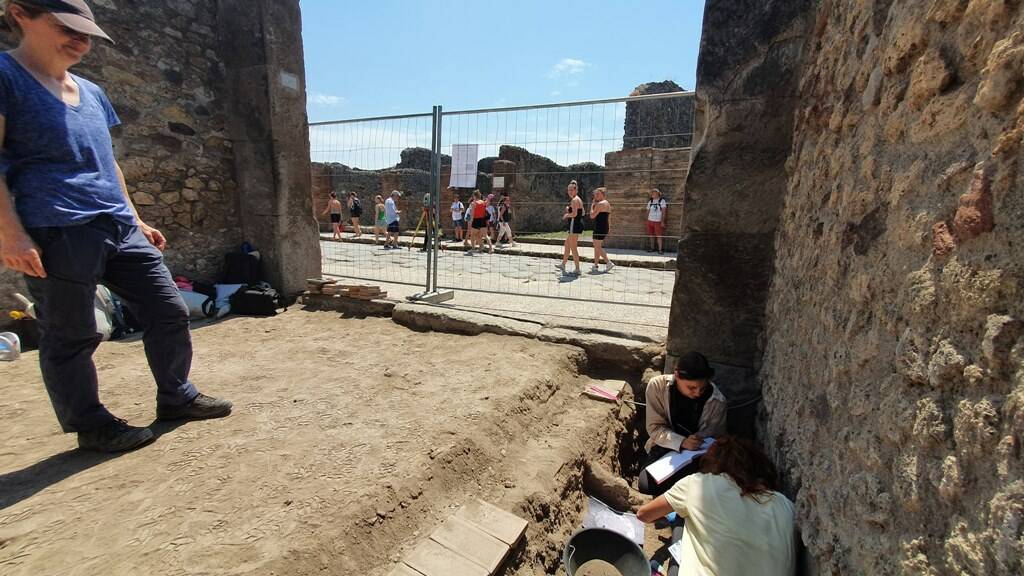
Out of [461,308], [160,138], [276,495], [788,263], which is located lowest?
[276,495]

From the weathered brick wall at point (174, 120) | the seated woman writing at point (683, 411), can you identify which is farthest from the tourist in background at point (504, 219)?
the seated woman writing at point (683, 411)

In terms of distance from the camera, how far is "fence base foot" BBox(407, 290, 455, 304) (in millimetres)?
5098

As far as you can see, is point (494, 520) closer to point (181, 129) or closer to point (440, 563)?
point (440, 563)

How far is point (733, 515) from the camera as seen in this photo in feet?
6.81

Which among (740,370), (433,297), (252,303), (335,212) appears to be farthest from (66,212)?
(335,212)

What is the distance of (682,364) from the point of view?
2.97 metres

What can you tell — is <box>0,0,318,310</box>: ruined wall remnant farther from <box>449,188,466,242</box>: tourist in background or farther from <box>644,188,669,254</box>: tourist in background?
<box>644,188,669,254</box>: tourist in background

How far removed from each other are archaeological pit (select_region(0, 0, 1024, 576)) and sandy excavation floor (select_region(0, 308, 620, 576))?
14 mm

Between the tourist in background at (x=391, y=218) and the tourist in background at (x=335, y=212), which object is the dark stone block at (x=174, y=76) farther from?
the tourist in background at (x=335, y=212)

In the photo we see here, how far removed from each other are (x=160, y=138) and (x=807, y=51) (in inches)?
226

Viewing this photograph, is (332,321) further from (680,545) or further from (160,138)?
(680,545)

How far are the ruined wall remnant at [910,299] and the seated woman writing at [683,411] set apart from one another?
0.49 m

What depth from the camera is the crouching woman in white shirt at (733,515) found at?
6.27 feet

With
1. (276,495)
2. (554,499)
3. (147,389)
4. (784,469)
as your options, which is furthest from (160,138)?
(784,469)
